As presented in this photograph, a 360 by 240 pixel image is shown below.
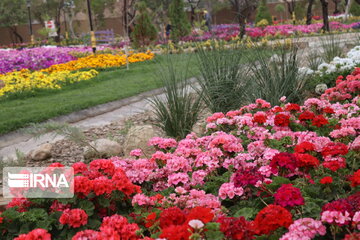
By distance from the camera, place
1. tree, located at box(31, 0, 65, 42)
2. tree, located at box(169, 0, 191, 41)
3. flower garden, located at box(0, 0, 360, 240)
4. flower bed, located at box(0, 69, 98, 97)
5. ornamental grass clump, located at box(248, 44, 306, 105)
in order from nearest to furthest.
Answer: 1. flower garden, located at box(0, 0, 360, 240)
2. ornamental grass clump, located at box(248, 44, 306, 105)
3. flower bed, located at box(0, 69, 98, 97)
4. tree, located at box(169, 0, 191, 41)
5. tree, located at box(31, 0, 65, 42)

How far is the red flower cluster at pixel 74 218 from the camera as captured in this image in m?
2.15

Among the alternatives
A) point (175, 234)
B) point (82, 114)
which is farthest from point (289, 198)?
point (82, 114)

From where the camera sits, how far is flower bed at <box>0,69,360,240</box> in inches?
72.8

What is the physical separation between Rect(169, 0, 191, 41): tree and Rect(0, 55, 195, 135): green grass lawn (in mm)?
7848

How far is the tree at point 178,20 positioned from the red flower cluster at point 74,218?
15.9m

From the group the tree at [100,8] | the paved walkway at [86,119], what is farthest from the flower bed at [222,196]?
the tree at [100,8]

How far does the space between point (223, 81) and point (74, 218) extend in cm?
303

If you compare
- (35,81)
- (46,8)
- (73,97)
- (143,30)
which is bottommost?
(73,97)

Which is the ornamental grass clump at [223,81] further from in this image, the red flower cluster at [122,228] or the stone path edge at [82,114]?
the red flower cluster at [122,228]

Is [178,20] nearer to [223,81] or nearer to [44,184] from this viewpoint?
[223,81]

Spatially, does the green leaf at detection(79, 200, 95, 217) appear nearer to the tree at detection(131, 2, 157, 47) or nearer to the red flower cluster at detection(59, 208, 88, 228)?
the red flower cluster at detection(59, 208, 88, 228)

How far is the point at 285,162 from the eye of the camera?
2.41 metres

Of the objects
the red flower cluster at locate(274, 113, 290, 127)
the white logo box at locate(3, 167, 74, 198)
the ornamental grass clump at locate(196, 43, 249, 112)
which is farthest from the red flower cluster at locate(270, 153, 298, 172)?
the ornamental grass clump at locate(196, 43, 249, 112)

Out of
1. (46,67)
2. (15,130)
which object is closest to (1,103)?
(15,130)
